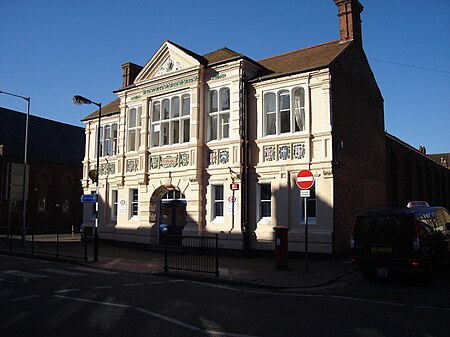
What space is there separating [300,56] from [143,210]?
36.2 feet

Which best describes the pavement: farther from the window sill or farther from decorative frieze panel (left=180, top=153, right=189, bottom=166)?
decorative frieze panel (left=180, top=153, right=189, bottom=166)

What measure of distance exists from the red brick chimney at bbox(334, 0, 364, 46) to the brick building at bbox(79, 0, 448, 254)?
0.05m

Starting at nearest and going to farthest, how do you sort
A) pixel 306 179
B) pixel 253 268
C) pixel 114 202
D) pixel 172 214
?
pixel 306 179, pixel 253 268, pixel 172 214, pixel 114 202

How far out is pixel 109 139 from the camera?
2580 centimetres

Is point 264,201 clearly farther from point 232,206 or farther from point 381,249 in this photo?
point 381,249

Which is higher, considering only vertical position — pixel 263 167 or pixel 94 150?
pixel 94 150

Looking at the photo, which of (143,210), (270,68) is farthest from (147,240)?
(270,68)

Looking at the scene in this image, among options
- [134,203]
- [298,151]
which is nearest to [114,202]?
[134,203]

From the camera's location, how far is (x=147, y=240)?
69.4 feet

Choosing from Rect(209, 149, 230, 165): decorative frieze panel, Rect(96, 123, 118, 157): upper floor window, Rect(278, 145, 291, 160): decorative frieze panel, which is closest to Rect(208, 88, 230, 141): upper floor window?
Rect(209, 149, 230, 165): decorative frieze panel

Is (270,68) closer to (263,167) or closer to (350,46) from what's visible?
(350,46)

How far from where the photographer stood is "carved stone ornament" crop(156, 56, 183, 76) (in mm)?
21191

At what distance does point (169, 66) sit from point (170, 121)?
9.45 feet

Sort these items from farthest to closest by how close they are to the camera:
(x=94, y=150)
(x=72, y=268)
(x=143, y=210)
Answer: (x=94, y=150), (x=143, y=210), (x=72, y=268)
